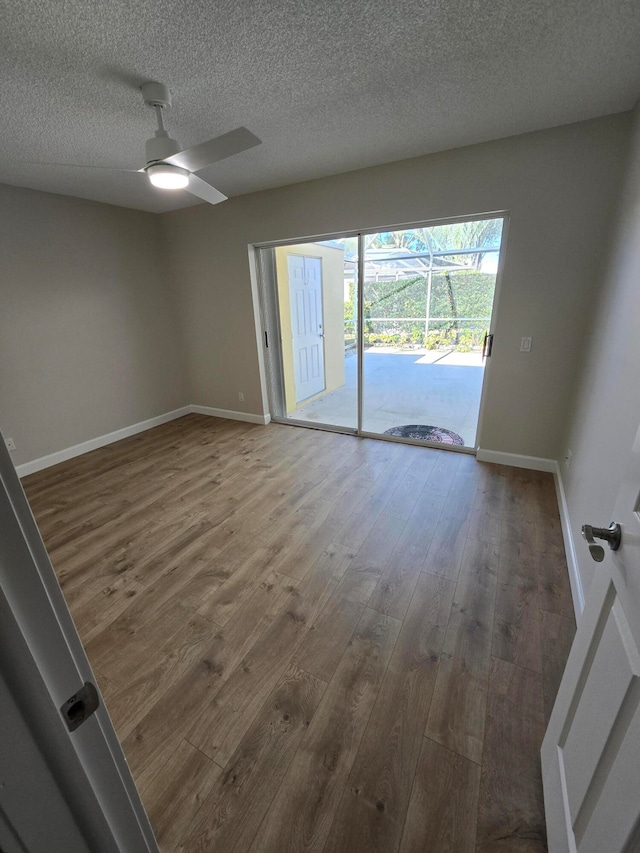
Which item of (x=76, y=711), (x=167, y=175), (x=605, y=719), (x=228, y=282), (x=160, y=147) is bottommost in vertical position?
(x=605, y=719)

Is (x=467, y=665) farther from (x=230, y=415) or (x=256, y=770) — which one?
(x=230, y=415)

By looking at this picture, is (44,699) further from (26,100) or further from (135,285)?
(135,285)

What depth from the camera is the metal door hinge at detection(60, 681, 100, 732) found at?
0.48 meters

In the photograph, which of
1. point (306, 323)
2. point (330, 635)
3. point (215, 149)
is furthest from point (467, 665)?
point (306, 323)

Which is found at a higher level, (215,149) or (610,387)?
(215,149)

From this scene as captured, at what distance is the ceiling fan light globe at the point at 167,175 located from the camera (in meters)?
1.91

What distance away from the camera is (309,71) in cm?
171

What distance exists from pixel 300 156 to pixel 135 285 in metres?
2.49

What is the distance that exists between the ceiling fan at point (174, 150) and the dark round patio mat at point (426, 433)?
9.29ft

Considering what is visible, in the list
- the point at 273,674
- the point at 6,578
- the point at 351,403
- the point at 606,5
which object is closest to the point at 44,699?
the point at 6,578

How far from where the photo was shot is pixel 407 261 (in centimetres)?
409

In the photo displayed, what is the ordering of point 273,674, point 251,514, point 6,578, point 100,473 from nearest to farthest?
point 6,578, point 273,674, point 251,514, point 100,473

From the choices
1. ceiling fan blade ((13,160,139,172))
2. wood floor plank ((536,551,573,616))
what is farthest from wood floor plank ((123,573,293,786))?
ceiling fan blade ((13,160,139,172))

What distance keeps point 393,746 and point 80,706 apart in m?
1.18
